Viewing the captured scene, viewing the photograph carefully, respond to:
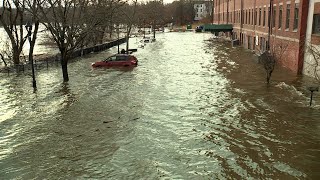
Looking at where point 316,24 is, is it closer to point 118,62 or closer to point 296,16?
point 296,16

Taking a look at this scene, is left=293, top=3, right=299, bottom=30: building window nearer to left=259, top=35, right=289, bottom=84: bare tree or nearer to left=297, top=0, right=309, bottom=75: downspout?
left=297, top=0, right=309, bottom=75: downspout

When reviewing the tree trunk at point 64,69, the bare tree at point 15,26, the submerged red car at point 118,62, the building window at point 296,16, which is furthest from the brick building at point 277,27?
the bare tree at point 15,26

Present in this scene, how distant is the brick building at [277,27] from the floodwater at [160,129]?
3237mm

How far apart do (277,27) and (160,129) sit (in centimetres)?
2390

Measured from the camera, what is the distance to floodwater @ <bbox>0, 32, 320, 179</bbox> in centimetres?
1173

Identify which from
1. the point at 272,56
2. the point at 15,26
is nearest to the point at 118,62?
the point at 15,26

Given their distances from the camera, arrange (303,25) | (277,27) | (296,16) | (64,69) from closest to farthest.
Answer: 1. (64,69)
2. (303,25)
3. (296,16)
4. (277,27)

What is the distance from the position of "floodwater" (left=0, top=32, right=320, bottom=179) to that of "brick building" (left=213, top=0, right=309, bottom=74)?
3.24 m

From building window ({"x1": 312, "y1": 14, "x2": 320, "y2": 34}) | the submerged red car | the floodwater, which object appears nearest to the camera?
the floodwater

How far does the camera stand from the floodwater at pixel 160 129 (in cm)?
1173

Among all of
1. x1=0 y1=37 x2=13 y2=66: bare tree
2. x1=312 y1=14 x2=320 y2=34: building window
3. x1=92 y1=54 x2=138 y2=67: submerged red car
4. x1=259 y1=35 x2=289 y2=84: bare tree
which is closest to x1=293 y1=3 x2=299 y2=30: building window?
x1=259 y1=35 x2=289 y2=84: bare tree

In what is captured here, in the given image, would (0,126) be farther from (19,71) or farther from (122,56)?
(122,56)

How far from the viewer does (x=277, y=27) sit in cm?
3488

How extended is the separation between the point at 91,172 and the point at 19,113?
8.96 meters
